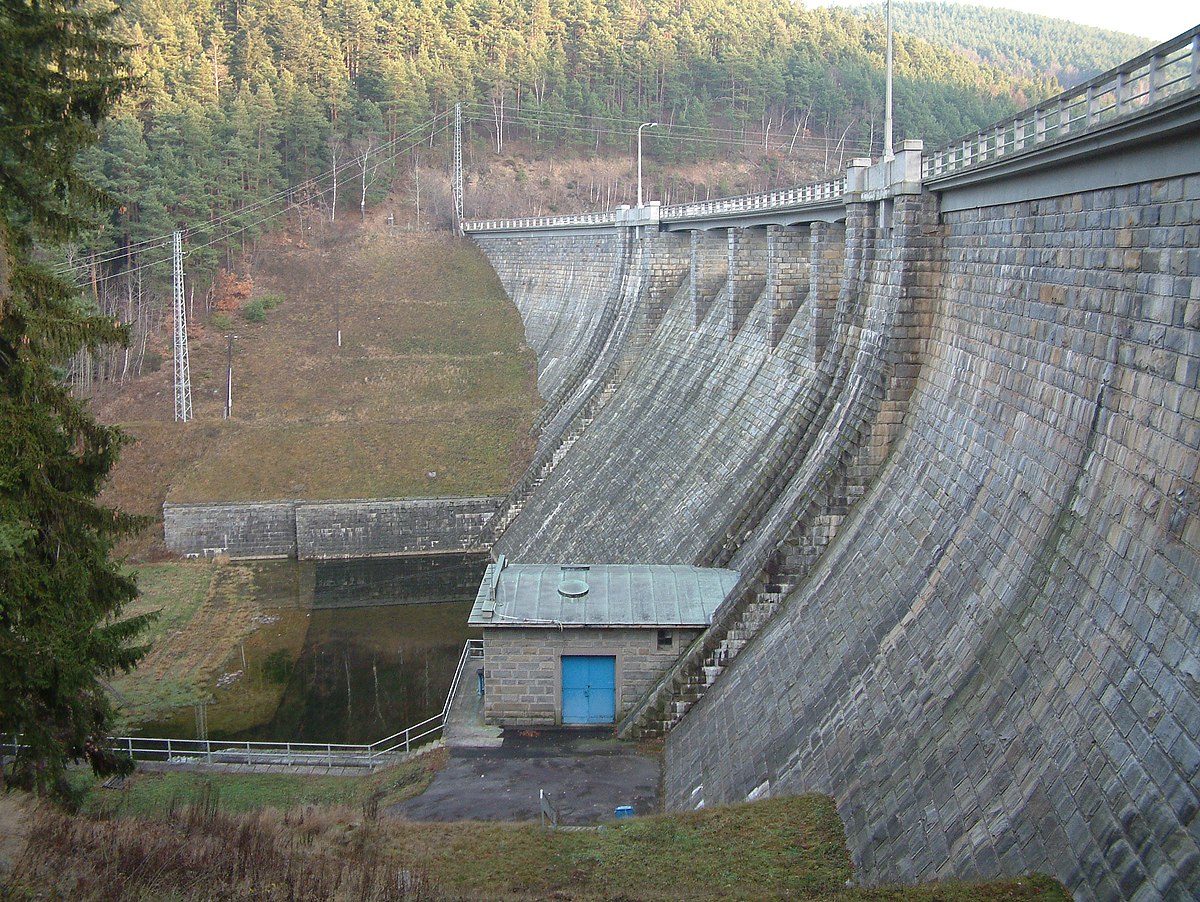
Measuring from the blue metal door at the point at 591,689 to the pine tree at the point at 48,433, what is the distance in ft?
30.4

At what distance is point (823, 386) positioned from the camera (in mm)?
22672

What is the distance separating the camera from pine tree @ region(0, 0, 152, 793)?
42.3 feet

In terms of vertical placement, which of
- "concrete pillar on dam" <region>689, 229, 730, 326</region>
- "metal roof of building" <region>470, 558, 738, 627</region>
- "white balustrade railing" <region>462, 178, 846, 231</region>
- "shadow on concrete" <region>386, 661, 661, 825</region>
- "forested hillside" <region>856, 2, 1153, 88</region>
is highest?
"forested hillside" <region>856, 2, 1153, 88</region>

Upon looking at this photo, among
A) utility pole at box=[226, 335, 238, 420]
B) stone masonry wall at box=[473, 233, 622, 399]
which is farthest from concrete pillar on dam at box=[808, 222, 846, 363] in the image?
utility pole at box=[226, 335, 238, 420]

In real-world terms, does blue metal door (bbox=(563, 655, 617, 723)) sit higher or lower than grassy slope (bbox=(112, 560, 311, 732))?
higher

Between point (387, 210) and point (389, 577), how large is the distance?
42.2m

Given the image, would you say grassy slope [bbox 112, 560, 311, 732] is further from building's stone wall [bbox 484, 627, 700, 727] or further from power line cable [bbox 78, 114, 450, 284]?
power line cable [bbox 78, 114, 450, 284]

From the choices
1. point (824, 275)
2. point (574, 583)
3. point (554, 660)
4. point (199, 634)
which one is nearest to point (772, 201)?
point (824, 275)

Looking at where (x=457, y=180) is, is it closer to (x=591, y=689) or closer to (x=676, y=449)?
(x=676, y=449)

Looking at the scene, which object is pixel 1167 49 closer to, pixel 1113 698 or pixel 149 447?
pixel 1113 698

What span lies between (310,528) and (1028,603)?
110 feet

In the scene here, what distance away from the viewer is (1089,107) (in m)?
12.5

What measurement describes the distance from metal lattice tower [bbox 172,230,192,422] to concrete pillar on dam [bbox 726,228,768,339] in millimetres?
23893

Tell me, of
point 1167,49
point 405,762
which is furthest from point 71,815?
point 1167,49
